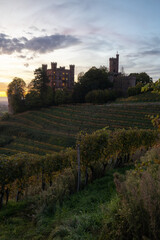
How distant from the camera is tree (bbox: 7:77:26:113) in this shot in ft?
197

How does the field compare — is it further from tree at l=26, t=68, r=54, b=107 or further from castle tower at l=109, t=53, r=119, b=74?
castle tower at l=109, t=53, r=119, b=74

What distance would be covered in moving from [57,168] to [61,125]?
30.9m

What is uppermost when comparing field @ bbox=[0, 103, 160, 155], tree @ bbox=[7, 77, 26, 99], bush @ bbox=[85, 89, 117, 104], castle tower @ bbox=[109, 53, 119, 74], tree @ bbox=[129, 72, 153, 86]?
castle tower @ bbox=[109, 53, 119, 74]

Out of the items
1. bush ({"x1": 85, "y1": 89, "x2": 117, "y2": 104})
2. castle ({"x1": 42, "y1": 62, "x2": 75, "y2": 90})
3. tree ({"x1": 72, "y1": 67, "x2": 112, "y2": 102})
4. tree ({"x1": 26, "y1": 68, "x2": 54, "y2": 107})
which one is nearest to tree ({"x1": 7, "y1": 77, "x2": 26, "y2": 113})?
tree ({"x1": 26, "y1": 68, "x2": 54, "y2": 107})

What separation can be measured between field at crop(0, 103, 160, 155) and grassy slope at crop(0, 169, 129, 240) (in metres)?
19.8

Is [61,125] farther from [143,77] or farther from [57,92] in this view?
[143,77]

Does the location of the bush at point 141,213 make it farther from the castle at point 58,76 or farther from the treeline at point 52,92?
the castle at point 58,76

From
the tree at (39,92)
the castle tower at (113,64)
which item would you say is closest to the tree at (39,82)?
the tree at (39,92)

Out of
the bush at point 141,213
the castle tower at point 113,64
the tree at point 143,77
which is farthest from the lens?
the castle tower at point 113,64

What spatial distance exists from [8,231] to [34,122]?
4230 centimetres

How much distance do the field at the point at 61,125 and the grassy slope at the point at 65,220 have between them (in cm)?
1978

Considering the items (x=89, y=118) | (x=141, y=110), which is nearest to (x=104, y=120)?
(x=89, y=118)

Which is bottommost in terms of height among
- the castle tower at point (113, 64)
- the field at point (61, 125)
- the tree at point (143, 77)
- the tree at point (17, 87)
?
the field at point (61, 125)

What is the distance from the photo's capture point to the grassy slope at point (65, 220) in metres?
4.13
